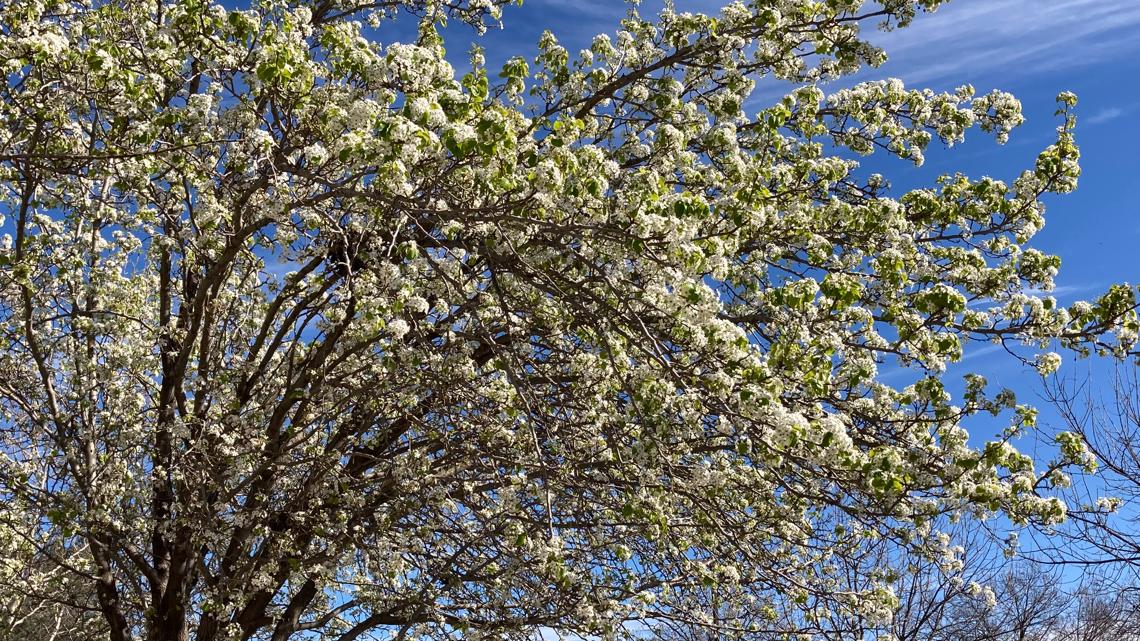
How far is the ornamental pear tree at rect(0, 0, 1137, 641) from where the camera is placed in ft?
20.2

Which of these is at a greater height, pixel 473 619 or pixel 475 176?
pixel 475 176

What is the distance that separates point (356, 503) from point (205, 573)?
72.2 inches

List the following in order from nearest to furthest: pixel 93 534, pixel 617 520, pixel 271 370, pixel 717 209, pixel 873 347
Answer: pixel 717 209 < pixel 873 347 < pixel 617 520 < pixel 93 534 < pixel 271 370

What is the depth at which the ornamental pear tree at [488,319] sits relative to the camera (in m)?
6.15

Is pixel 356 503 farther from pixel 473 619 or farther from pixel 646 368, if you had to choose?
pixel 646 368

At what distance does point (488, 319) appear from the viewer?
310 inches

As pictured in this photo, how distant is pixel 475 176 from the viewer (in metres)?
6.22

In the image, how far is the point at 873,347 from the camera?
7.61 meters

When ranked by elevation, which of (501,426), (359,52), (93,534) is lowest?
(93,534)

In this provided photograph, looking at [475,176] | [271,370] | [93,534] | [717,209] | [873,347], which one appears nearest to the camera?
[475,176]

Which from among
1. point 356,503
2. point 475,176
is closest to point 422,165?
point 475,176

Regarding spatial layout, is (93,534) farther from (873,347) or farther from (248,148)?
(873,347)

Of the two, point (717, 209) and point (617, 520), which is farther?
point (617, 520)

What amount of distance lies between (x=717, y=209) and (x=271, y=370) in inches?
231
